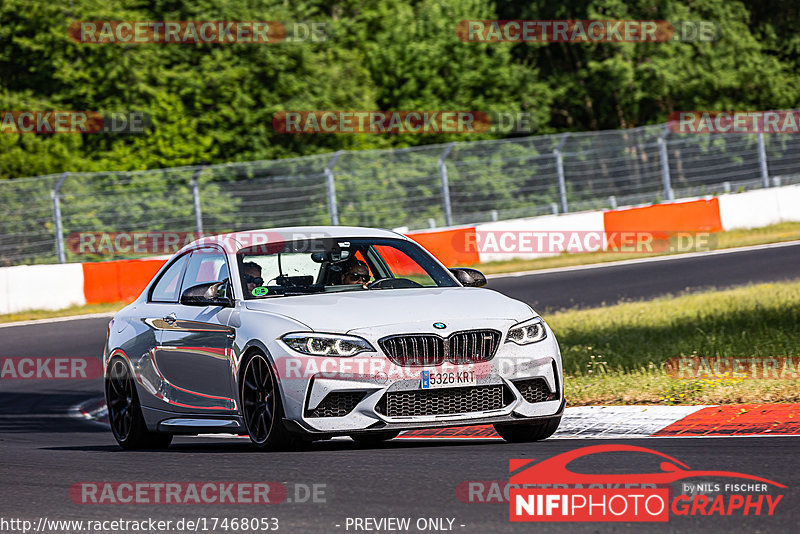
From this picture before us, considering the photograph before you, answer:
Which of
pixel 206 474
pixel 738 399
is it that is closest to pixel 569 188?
pixel 738 399

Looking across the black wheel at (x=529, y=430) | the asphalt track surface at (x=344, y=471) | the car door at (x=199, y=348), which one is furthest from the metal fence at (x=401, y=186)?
the black wheel at (x=529, y=430)

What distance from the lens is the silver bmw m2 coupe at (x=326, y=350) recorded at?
7707 mm

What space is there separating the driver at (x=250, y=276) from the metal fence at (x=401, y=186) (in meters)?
16.7

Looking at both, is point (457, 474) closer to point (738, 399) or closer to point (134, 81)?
point (738, 399)

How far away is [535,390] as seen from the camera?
8.07 m

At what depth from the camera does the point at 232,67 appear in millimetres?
35531

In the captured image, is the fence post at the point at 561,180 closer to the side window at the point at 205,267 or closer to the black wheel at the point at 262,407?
the side window at the point at 205,267

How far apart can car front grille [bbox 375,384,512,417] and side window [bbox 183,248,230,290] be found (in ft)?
6.19

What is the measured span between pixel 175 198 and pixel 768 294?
1296 centimetres

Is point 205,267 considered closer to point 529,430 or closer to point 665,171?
point 529,430

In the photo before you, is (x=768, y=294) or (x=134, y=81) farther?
(x=134, y=81)

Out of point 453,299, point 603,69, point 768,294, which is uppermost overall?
point 603,69

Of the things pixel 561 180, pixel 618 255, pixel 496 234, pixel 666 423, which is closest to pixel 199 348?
pixel 666 423

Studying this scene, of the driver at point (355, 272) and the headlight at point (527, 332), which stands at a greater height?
the driver at point (355, 272)
